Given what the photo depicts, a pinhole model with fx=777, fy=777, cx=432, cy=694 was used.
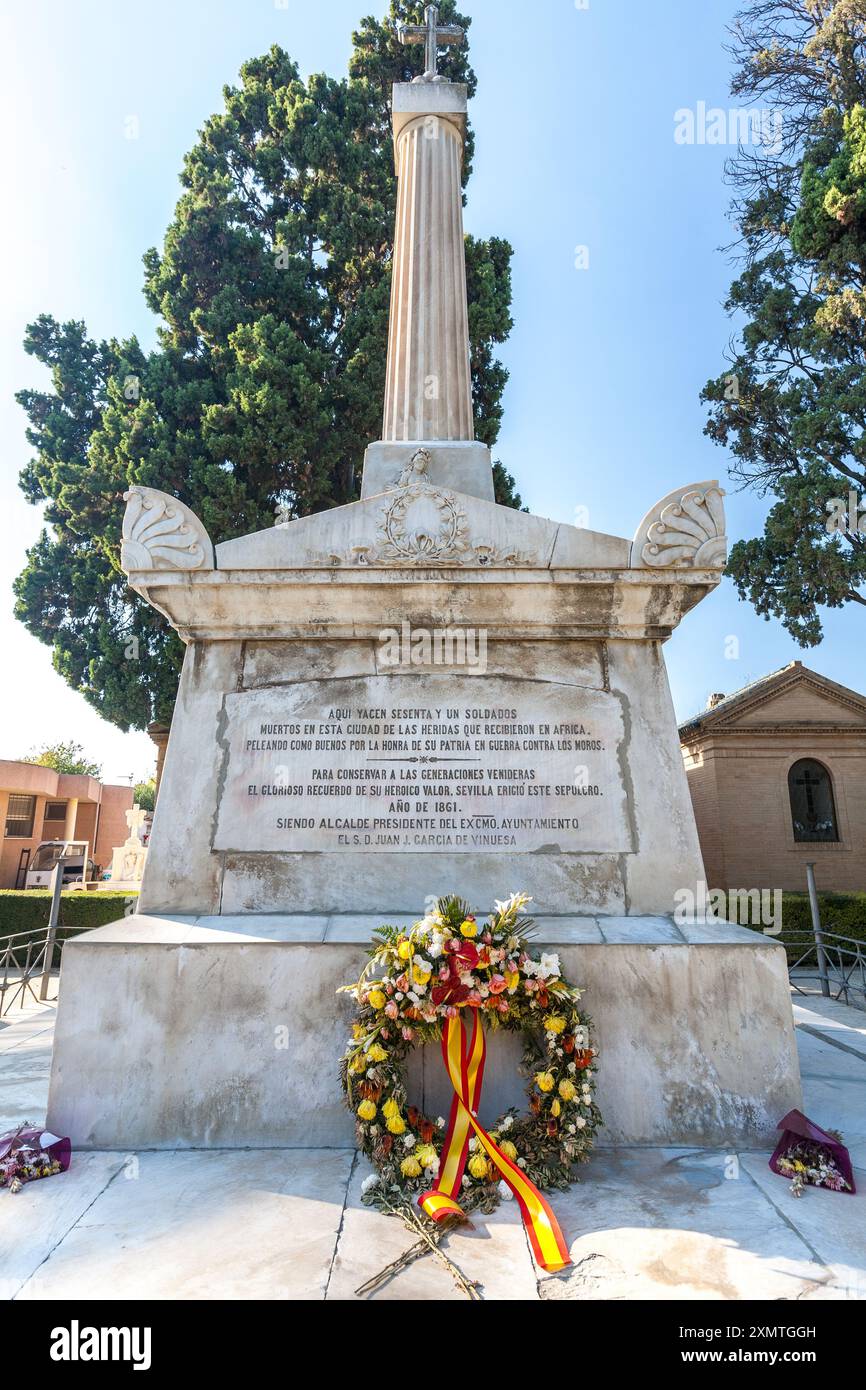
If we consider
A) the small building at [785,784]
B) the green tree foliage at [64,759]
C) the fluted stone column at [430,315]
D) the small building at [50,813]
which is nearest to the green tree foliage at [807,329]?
the small building at [785,784]

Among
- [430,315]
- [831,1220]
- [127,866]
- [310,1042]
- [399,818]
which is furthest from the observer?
[127,866]

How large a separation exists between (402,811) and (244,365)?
1504cm

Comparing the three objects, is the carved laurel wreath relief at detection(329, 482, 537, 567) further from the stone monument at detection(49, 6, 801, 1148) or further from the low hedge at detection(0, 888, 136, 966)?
the low hedge at detection(0, 888, 136, 966)

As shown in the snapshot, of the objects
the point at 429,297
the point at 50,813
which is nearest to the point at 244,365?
the point at 429,297

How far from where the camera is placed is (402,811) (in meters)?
4.48

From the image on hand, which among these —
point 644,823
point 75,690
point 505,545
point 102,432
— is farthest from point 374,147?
point 644,823

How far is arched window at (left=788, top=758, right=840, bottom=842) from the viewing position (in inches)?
789

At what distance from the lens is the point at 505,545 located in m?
4.73

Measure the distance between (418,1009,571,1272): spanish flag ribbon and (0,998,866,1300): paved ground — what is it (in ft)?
0.25

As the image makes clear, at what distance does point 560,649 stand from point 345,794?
158 cm

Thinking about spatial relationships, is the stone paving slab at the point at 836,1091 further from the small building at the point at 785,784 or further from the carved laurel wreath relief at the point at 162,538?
the small building at the point at 785,784

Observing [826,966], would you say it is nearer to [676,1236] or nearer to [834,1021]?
[834,1021]
